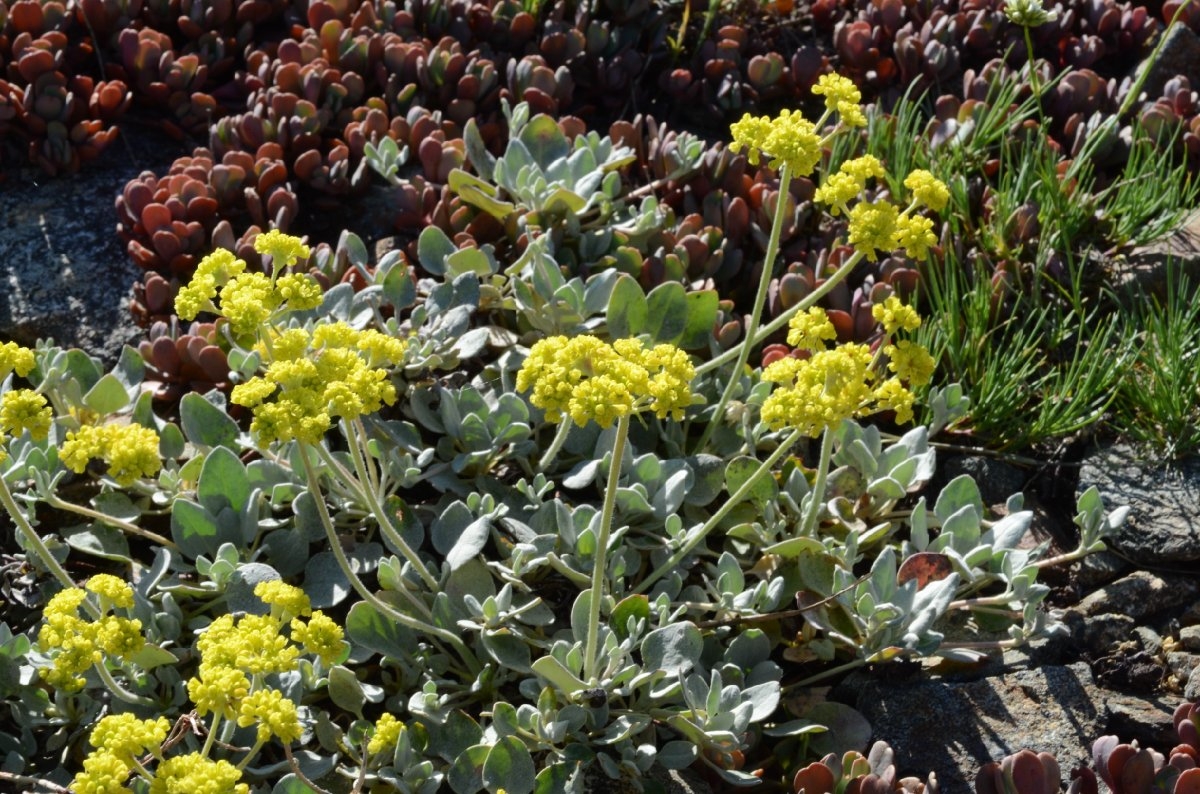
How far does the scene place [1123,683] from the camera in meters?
3.49

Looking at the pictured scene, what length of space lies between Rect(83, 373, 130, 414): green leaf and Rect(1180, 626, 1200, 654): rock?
3.16 m

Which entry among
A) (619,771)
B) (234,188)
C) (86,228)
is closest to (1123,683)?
(619,771)

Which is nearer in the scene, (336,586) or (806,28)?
(336,586)

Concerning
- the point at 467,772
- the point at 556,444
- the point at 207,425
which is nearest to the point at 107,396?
the point at 207,425

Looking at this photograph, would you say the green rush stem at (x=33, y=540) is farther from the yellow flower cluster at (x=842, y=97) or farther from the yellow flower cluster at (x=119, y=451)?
the yellow flower cluster at (x=842, y=97)

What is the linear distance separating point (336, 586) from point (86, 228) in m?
2.12

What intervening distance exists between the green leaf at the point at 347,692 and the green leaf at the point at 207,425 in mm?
838

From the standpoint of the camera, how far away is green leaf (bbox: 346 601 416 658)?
3.09 meters

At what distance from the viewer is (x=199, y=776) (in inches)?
88.3

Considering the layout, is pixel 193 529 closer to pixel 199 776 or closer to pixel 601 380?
pixel 199 776

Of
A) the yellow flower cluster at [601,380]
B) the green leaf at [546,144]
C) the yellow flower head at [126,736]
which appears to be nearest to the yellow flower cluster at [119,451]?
the yellow flower head at [126,736]

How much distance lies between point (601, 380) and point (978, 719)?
1639mm

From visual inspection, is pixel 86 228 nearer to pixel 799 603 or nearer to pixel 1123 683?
pixel 799 603

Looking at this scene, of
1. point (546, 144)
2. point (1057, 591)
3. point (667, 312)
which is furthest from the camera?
point (546, 144)
